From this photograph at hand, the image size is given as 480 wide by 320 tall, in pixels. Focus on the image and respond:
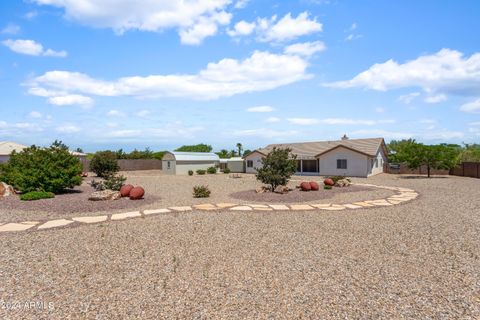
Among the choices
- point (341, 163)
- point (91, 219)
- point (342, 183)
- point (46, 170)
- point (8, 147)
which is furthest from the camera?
point (8, 147)

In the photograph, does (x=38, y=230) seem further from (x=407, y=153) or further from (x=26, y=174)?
(x=407, y=153)

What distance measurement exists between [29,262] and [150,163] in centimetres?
3936

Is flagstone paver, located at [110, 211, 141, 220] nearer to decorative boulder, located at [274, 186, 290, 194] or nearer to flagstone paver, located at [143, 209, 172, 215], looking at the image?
flagstone paver, located at [143, 209, 172, 215]

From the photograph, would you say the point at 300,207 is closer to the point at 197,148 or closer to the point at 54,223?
the point at 54,223

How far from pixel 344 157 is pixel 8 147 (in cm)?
4337

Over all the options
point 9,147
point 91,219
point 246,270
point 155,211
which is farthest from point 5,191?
point 9,147

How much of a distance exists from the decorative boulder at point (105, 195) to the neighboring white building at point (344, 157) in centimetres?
1471

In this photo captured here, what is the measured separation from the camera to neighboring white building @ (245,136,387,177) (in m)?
29.1

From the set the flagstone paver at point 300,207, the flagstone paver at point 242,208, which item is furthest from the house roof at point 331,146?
the flagstone paver at point 242,208

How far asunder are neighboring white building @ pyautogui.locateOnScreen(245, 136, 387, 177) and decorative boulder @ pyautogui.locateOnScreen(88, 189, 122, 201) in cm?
1471

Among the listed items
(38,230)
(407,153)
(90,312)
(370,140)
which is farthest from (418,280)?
(370,140)

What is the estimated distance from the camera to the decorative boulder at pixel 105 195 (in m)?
12.9

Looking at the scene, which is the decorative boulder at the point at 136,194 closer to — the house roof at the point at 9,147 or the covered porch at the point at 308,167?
the covered porch at the point at 308,167

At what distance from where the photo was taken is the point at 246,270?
524 cm
